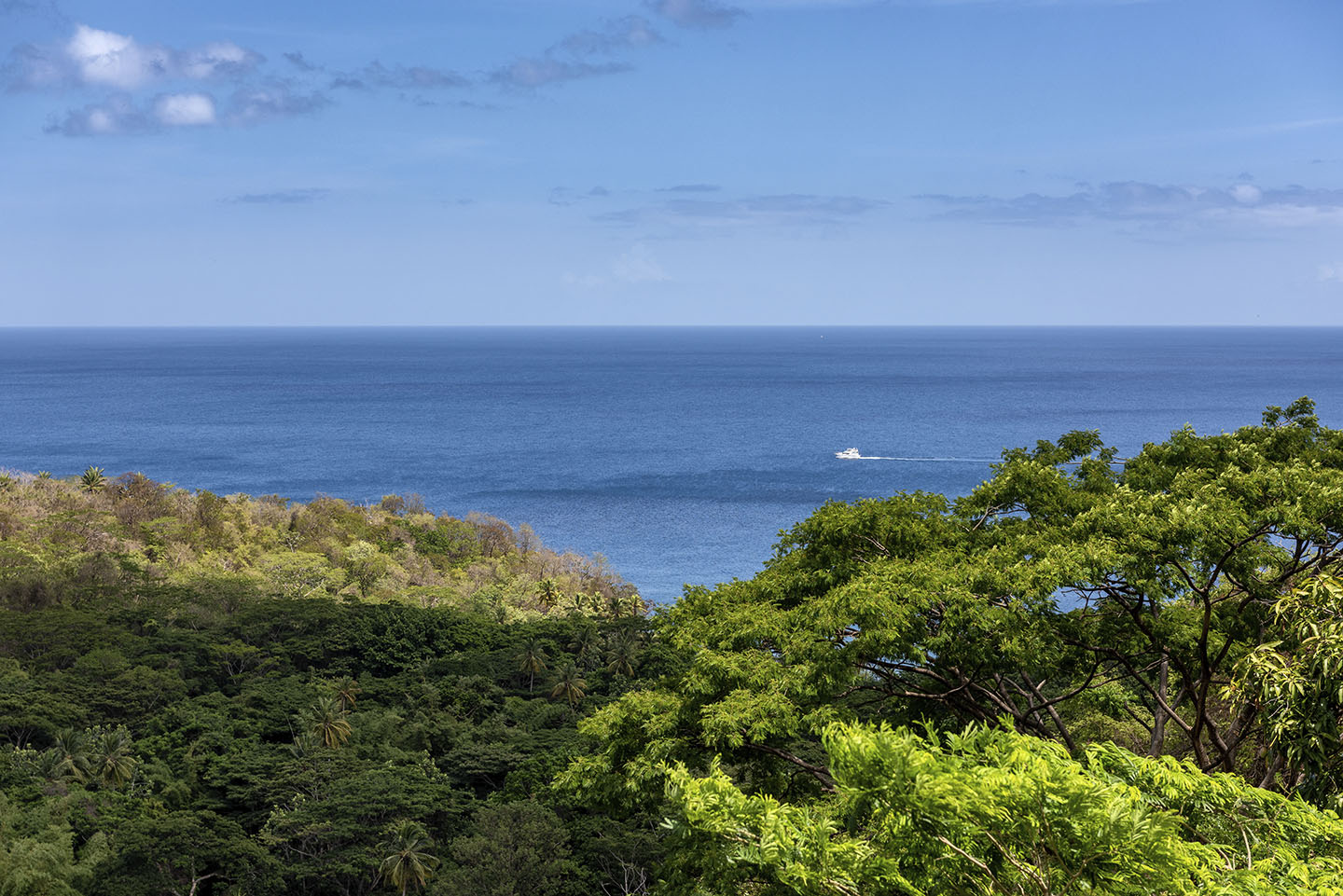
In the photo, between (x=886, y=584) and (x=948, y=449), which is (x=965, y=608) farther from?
(x=948, y=449)

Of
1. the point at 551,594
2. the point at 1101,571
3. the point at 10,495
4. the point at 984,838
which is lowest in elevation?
the point at 551,594

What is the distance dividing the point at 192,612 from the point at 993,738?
4159 centimetres

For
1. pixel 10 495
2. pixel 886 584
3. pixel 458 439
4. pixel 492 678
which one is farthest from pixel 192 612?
pixel 458 439

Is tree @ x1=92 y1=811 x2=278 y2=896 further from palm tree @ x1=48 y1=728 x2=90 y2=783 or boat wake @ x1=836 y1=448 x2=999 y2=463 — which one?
boat wake @ x1=836 y1=448 x2=999 y2=463

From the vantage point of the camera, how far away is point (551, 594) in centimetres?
5394

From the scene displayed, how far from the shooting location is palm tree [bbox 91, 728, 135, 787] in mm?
28781

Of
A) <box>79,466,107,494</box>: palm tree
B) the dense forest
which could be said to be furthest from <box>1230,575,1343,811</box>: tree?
<box>79,466,107,494</box>: palm tree

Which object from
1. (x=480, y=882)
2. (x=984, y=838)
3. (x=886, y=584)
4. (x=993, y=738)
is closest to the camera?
(x=984, y=838)

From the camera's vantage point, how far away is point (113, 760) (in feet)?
94.5

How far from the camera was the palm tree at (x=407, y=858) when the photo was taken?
23703mm

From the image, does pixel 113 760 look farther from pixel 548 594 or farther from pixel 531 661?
pixel 548 594

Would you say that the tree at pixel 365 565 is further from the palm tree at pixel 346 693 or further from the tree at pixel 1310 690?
the tree at pixel 1310 690

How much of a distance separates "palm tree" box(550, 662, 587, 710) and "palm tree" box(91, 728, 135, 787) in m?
13.8

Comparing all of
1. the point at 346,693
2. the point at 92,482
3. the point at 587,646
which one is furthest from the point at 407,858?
the point at 92,482
